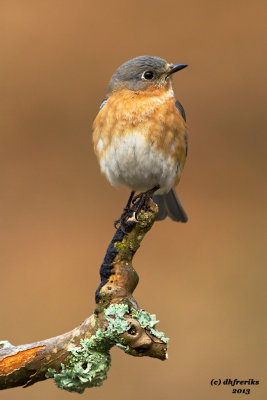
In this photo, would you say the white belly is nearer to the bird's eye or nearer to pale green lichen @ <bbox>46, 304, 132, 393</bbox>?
the bird's eye

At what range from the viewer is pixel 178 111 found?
2.99m

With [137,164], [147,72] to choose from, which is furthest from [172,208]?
[147,72]

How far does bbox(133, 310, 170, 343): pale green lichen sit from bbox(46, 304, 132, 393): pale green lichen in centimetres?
4

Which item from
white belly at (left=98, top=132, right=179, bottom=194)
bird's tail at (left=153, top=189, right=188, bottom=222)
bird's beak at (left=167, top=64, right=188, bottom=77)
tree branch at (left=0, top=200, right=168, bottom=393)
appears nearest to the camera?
tree branch at (left=0, top=200, right=168, bottom=393)

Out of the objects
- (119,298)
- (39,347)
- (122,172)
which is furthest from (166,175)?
(39,347)

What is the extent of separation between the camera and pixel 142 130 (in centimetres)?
277

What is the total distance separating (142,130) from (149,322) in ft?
4.12

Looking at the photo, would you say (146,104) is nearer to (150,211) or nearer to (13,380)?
(150,211)

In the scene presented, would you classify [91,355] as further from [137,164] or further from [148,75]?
[148,75]

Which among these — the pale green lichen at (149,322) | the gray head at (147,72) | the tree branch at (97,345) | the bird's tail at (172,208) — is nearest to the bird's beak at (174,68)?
the gray head at (147,72)

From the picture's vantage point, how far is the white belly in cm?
276

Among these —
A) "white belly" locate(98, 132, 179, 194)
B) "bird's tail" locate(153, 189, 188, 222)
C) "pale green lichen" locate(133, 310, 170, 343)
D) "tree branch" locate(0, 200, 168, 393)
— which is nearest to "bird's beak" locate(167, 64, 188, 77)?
"white belly" locate(98, 132, 179, 194)

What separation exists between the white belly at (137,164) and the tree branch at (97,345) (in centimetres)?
96

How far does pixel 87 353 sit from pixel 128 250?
37 cm
